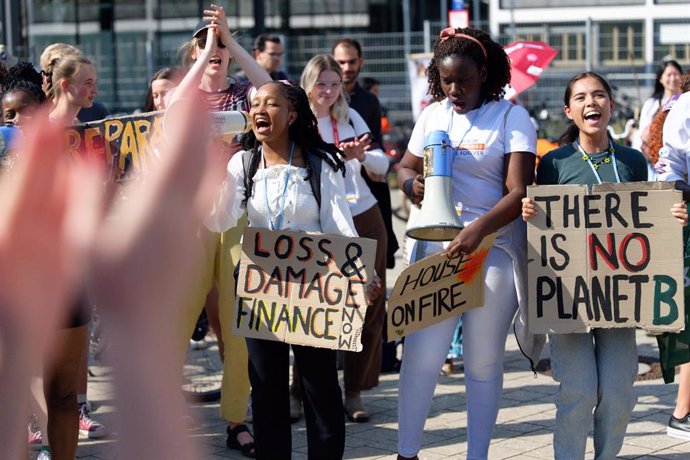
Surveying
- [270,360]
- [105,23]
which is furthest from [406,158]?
[105,23]

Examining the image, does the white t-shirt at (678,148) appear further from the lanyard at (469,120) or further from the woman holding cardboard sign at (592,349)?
the lanyard at (469,120)

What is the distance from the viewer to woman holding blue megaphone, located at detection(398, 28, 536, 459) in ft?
15.7

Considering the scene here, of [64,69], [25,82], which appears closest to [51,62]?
[64,69]

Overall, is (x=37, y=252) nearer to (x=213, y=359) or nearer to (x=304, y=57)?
(x=213, y=359)

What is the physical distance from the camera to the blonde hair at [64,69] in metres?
5.97

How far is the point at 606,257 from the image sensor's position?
15.5ft

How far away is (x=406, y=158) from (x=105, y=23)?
2658 centimetres

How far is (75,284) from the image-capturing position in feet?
5.42

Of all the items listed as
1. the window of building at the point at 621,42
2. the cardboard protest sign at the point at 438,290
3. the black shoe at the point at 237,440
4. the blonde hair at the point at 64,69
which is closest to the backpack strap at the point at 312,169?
the cardboard protest sign at the point at 438,290

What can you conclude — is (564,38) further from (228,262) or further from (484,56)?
(484,56)

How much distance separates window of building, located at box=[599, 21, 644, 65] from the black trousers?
1426 centimetres

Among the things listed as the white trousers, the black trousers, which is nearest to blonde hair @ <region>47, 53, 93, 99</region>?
the black trousers

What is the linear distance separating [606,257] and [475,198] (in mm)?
615

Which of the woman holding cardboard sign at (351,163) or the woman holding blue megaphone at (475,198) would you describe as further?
the woman holding cardboard sign at (351,163)
